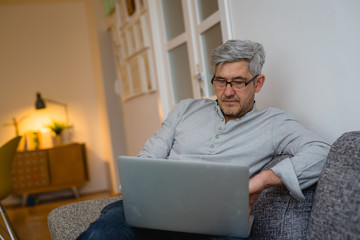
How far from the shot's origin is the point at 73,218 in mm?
1675

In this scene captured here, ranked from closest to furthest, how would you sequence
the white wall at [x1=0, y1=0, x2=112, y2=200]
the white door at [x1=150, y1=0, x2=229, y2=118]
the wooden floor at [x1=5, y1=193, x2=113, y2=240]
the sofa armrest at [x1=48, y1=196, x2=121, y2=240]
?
the sofa armrest at [x1=48, y1=196, x2=121, y2=240] → the white door at [x1=150, y1=0, x2=229, y2=118] → the wooden floor at [x1=5, y1=193, x2=113, y2=240] → the white wall at [x1=0, y1=0, x2=112, y2=200]

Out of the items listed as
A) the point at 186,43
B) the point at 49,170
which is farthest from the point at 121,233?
the point at 49,170

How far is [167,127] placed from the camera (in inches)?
72.0

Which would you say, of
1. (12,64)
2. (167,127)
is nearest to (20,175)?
(12,64)

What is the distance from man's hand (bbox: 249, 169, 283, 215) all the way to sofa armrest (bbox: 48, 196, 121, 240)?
69 cm

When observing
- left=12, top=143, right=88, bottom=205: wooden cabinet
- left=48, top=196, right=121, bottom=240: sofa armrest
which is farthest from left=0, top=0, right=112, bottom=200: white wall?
left=48, top=196, right=121, bottom=240: sofa armrest

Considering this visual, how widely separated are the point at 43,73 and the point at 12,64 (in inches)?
17.6

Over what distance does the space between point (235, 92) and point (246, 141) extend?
0.21m

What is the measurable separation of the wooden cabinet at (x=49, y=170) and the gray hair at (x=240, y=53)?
434cm

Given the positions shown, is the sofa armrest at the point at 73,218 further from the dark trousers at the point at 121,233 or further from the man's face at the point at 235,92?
the man's face at the point at 235,92

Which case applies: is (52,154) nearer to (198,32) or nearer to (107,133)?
(107,133)

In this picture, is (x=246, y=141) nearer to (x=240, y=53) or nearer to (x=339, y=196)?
(x=240, y=53)

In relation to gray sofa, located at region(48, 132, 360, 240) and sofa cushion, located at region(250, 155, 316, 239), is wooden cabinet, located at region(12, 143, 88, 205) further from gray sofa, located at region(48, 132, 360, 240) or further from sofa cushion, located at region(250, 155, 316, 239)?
sofa cushion, located at region(250, 155, 316, 239)

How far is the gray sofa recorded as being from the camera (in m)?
1.03
